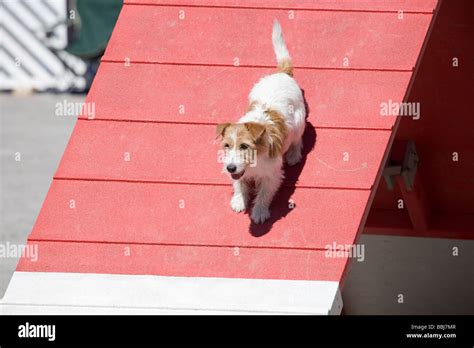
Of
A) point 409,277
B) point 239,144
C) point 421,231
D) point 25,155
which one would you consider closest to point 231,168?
point 239,144

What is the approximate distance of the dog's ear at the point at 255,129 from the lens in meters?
4.94

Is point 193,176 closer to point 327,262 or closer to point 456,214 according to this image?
point 327,262

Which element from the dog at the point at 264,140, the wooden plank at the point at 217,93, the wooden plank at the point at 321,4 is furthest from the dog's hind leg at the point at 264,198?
the wooden plank at the point at 321,4

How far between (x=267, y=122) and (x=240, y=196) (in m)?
0.40

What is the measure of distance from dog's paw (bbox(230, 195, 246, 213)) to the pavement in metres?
2.33

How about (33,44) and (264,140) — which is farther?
(33,44)

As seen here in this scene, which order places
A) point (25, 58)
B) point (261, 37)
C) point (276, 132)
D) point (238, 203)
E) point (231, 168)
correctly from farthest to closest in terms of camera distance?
point (25, 58) → point (261, 37) → point (238, 203) → point (276, 132) → point (231, 168)

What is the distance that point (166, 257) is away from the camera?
518cm

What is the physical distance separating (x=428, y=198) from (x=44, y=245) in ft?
9.54

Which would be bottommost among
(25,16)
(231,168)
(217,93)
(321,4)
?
(231,168)

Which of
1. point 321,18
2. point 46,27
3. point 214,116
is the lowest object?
point 214,116

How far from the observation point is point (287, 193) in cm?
531

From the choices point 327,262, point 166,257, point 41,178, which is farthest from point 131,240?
point 41,178

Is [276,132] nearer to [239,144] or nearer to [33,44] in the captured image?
[239,144]
